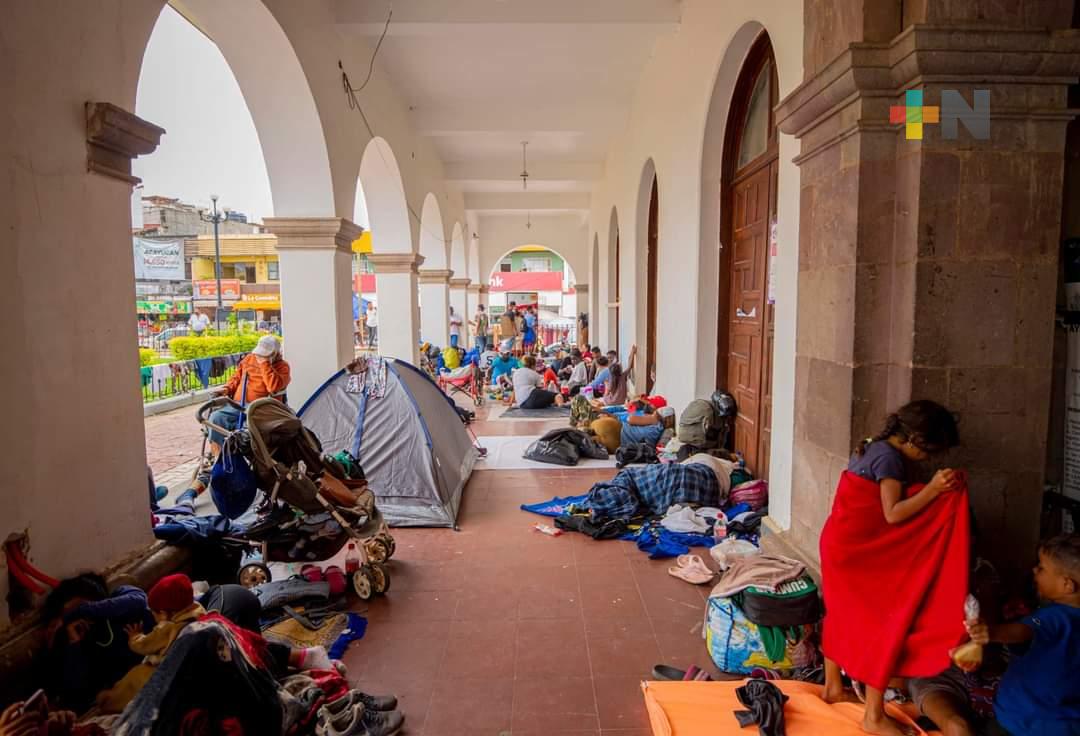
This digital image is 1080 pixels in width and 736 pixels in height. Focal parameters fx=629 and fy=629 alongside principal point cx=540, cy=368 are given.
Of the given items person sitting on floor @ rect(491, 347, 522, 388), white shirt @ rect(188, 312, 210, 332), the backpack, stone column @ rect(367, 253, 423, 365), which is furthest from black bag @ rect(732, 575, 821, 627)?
white shirt @ rect(188, 312, 210, 332)

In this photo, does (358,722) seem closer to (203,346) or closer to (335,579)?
(335,579)

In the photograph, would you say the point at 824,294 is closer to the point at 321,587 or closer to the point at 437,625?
the point at 437,625

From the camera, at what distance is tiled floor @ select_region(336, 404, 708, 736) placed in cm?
259

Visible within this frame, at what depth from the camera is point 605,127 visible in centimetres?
1014

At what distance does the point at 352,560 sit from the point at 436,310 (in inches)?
419

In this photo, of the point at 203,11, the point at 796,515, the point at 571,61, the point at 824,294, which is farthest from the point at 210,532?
the point at 571,61

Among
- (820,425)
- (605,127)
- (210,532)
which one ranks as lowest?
(210,532)

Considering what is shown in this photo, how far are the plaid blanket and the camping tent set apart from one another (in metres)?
1.18

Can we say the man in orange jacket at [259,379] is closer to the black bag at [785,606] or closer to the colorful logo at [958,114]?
the black bag at [785,606]

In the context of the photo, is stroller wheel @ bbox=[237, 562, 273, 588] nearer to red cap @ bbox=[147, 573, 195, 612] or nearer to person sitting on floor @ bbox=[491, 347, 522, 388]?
red cap @ bbox=[147, 573, 195, 612]

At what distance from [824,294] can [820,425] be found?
602 millimetres

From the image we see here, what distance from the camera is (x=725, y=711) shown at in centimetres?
245

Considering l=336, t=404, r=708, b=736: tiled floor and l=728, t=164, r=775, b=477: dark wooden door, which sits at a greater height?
l=728, t=164, r=775, b=477: dark wooden door

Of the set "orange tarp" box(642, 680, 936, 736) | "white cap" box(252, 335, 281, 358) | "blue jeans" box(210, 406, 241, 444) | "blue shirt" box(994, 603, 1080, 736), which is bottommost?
"orange tarp" box(642, 680, 936, 736)
